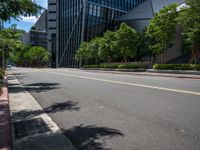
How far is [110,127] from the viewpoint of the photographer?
20.4 feet

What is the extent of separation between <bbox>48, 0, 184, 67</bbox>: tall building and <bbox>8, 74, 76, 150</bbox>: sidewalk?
58272 mm

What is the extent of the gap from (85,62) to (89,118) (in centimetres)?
6887

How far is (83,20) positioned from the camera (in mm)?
76750

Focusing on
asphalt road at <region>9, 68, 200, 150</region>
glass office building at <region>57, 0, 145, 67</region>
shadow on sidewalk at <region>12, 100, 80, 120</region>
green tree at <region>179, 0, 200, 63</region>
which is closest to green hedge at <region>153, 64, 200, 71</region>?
green tree at <region>179, 0, 200, 63</region>

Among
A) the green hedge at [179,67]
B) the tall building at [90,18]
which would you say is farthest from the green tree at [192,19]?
the tall building at [90,18]

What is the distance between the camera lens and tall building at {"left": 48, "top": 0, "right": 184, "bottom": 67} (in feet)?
224

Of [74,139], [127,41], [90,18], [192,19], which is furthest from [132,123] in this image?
[90,18]

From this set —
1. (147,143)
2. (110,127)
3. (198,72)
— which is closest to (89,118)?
(110,127)

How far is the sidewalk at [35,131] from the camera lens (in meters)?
5.23

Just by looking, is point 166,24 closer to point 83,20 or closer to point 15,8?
point 15,8

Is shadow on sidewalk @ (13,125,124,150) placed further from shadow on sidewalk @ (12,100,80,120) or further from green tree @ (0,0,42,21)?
green tree @ (0,0,42,21)

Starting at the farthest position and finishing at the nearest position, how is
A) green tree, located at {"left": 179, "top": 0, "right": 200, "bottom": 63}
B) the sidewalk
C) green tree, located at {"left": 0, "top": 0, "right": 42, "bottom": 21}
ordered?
green tree, located at {"left": 179, "top": 0, "right": 200, "bottom": 63}, green tree, located at {"left": 0, "top": 0, "right": 42, "bottom": 21}, the sidewalk

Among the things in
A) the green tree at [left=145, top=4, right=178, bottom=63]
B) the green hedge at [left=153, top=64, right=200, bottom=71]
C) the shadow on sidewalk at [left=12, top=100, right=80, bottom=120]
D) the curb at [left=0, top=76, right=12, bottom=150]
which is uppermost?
the green tree at [left=145, top=4, right=178, bottom=63]

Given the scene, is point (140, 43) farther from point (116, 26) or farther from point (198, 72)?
point (116, 26)
